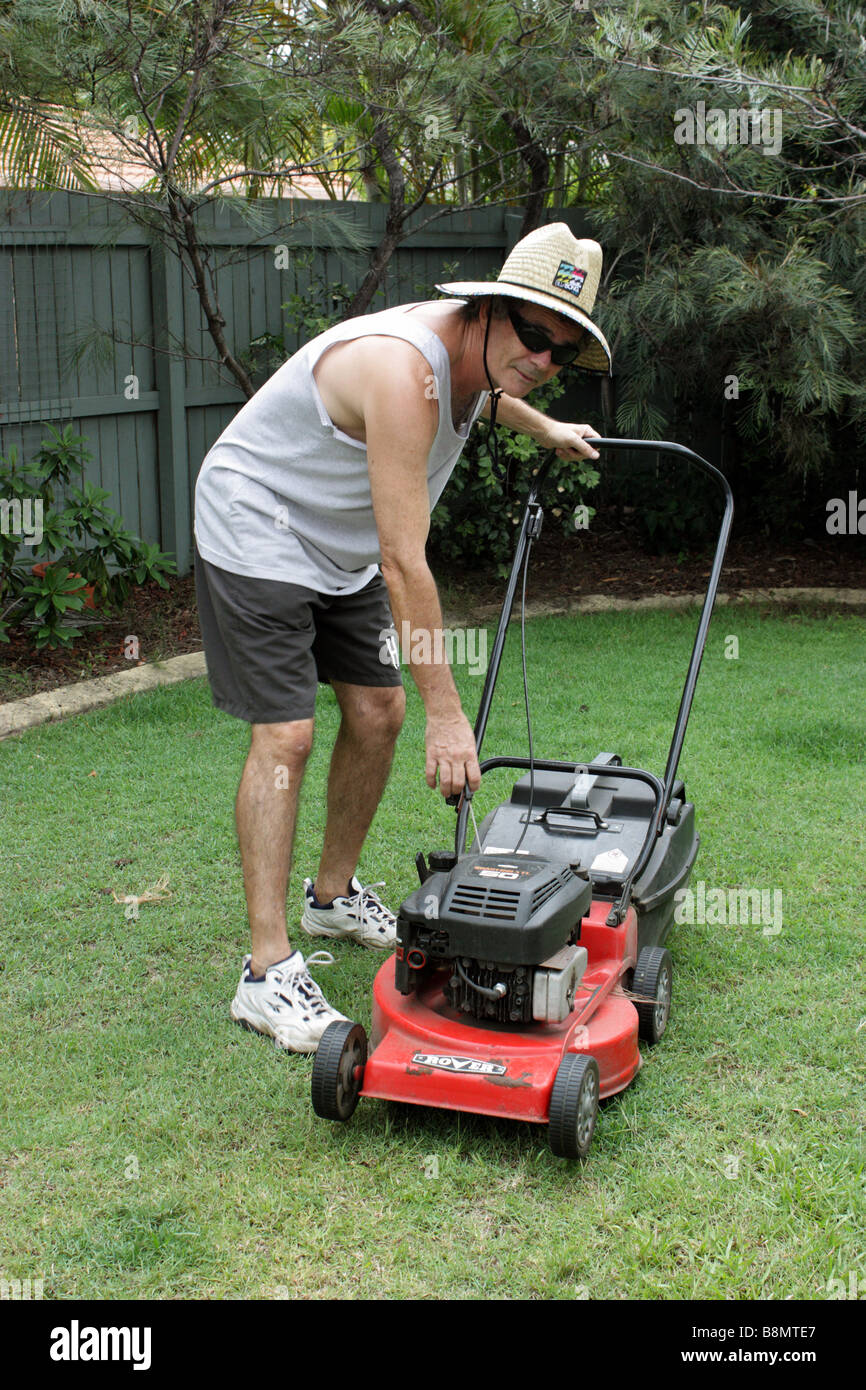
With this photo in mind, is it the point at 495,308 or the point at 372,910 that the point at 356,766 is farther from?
the point at 495,308

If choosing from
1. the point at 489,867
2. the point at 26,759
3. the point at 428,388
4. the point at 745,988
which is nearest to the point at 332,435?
the point at 428,388

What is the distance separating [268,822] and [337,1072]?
637 mm

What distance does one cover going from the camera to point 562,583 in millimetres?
7406

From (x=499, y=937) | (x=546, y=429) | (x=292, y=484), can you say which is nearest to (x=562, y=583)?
(x=546, y=429)

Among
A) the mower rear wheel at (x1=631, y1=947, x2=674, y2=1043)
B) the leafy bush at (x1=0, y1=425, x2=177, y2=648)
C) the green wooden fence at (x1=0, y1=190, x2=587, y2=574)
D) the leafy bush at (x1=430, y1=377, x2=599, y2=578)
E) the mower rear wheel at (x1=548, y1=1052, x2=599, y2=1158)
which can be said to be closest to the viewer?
the mower rear wheel at (x1=548, y1=1052, x2=599, y2=1158)

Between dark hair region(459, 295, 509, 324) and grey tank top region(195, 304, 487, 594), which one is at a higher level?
dark hair region(459, 295, 509, 324)

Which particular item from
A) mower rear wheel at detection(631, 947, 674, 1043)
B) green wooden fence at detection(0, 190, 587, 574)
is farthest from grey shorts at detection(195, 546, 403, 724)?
green wooden fence at detection(0, 190, 587, 574)

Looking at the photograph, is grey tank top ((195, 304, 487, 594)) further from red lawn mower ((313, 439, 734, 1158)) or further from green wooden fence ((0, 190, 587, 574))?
green wooden fence ((0, 190, 587, 574))

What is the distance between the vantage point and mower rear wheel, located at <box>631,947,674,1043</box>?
2.74m

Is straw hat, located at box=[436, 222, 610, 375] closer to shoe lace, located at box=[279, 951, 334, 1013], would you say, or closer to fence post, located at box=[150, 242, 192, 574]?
shoe lace, located at box=[279, 951, 334, 1013]

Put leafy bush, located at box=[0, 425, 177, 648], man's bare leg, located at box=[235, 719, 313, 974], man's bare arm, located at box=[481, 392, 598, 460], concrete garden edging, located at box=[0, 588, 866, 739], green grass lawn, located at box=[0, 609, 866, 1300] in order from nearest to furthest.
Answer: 1. green grass lawn, located at box=[0, 609, 866, 1300]
2. man's bare leg, located at box=[235, 719, 313, 974]
3. man's bare arm, located at box=[481, 392, 598, 460]
4. concrete garden edging, located at box=[0, 588, 866, 739]
5. leafy bush, located at box=[0, 425, 177, 648]

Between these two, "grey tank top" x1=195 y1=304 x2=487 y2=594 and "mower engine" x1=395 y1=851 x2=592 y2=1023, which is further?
"grey tank top" x1=195 y1=304 x2=487 y2=594

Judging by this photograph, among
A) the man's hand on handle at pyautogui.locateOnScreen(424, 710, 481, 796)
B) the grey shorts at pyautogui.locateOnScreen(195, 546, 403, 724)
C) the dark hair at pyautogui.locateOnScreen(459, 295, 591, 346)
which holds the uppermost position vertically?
the dark hair at pyautogui.locateOnScreen(459, 295, 591, 346)

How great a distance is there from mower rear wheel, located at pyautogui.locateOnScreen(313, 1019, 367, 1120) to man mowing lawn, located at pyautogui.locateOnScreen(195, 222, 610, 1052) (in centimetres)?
31
